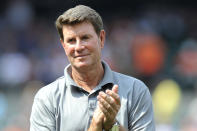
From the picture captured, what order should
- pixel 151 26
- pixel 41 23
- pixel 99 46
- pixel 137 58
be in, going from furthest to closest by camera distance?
pixel 41 23
pixel 151 26
pixel 137 58
pixel 99 46

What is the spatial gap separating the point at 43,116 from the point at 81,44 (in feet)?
2.03

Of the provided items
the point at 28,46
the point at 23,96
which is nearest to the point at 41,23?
the point at 28,46

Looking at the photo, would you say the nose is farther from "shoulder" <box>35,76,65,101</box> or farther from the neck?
"shoulder" <box>35,76,65,101</box>

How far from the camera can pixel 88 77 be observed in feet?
15.7

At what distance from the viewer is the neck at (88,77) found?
15.7ft

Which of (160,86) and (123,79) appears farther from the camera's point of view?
(160,86)

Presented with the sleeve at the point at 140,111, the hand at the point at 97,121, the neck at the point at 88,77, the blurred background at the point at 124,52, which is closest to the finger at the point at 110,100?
the hand at the point at 97,121

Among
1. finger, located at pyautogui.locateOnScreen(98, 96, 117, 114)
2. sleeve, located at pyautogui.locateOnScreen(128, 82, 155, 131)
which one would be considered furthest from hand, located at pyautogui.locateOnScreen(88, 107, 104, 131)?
sleeve, located at pyautogui.locateOnScreen(128, 82, 155, 131)

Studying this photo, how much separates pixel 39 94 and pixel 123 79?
645 millimetres

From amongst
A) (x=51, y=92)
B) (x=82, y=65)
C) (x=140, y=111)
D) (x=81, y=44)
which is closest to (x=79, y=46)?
(x=81, y=44)

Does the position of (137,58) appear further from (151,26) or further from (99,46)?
(99,46)

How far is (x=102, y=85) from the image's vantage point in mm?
4785

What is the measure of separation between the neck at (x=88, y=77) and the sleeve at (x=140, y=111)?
31 centimetres

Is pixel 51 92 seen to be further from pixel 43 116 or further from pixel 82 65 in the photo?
pixel 82 65
